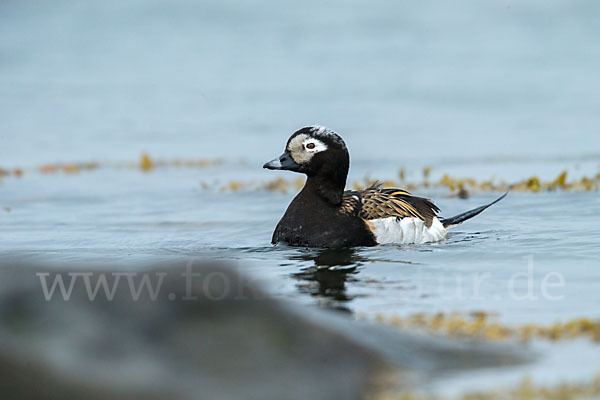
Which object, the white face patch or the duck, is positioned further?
the white face patch

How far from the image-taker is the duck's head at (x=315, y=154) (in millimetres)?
10109

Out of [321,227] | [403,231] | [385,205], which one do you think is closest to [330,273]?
[321,227]

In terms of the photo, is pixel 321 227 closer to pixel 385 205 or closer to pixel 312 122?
pixel 385 205

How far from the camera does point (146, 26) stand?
36469 millimetres

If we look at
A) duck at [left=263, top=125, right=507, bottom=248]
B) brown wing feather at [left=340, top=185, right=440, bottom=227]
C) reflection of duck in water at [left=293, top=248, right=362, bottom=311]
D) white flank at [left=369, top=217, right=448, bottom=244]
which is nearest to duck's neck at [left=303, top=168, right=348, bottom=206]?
duck at [left=263, top=125, right=507, bottom=248]

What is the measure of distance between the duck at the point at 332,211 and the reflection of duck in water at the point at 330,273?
11.9 inches

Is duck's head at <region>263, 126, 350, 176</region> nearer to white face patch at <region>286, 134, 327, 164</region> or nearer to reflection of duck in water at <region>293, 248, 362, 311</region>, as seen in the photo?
white face patch at <region>286, 134, 327, 164</region>

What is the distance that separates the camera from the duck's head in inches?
398

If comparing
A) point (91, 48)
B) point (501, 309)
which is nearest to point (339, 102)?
point (91, 48)

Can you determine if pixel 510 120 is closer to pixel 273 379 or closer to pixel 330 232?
pixel 330 232

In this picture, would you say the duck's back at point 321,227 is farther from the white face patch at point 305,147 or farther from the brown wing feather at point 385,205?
the white face patch at point 305,147

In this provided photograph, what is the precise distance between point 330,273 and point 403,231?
1.83 m

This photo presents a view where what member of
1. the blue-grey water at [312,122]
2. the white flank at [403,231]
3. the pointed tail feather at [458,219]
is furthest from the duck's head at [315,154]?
the pointed tail feather at [458,219]

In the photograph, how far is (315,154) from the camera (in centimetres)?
1014
